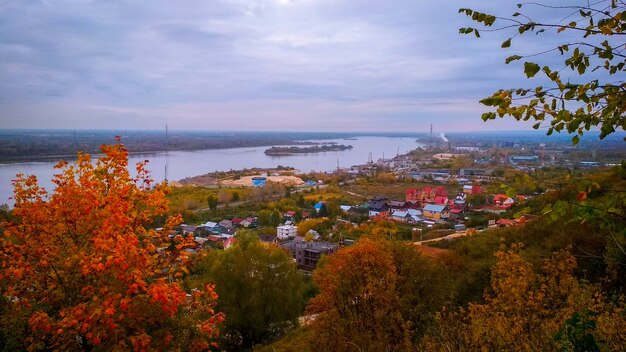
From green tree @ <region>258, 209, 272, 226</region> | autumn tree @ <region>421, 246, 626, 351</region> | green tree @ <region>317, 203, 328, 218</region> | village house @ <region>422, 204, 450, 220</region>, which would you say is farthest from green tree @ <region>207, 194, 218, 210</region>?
autumn tree @ <region>421, 246, 626, 351</region>

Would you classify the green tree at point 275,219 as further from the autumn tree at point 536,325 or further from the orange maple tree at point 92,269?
the orange maple tree at point 92,269

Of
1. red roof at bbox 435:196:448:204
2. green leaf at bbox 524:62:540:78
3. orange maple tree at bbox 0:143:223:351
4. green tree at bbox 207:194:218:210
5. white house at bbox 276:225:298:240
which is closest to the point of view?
green leaf at bbox 524:62:540:78

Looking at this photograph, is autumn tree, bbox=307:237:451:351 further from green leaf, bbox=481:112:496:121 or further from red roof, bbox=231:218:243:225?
red roof, bbox=231:218:243:225

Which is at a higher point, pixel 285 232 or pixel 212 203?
pixel 212 203

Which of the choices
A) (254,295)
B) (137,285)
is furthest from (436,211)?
(137,285)

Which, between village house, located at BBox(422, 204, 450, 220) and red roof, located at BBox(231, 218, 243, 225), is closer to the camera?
red roof, located at BBox(231, 218, 243, 225)

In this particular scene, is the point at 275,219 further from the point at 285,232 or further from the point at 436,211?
the point at 436,211
